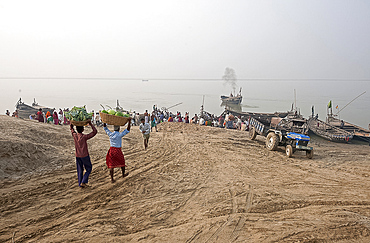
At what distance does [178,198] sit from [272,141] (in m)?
7.30

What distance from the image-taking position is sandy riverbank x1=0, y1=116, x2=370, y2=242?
407 cm

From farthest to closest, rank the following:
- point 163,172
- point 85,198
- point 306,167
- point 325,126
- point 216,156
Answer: point 325,126 < point 216,156 < point 306,167 < point 163,172 < point 85,198

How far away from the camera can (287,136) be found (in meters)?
10.5

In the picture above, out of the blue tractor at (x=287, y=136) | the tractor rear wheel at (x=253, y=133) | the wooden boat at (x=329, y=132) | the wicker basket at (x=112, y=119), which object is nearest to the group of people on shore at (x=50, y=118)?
the wicker basket at (x=112, y=119)

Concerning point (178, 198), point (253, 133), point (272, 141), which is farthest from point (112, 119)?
point (253, 133)

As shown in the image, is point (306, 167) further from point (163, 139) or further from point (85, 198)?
point (85, 198)

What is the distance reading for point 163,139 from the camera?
12.5m

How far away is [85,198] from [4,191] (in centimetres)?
195

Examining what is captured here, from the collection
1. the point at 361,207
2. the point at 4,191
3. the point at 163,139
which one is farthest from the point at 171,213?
the point at 163,139

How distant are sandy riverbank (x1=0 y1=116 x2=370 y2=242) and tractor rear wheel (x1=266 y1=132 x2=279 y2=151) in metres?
1.60

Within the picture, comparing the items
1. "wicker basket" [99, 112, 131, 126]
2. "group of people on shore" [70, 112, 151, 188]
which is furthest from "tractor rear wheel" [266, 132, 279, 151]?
"wicker basket" [99, 112, 131, 126]

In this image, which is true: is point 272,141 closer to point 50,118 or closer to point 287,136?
point 287,136

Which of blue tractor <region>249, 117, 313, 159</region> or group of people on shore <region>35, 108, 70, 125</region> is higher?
blue tractor <region>249, 117, 313, 159</region>

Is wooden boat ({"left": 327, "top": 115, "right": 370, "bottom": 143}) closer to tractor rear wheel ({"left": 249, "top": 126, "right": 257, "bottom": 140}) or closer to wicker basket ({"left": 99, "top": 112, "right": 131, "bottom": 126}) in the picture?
tractor rear wheel ({"left": 249, "top": 126, "right": 257, "bottom": 140})
